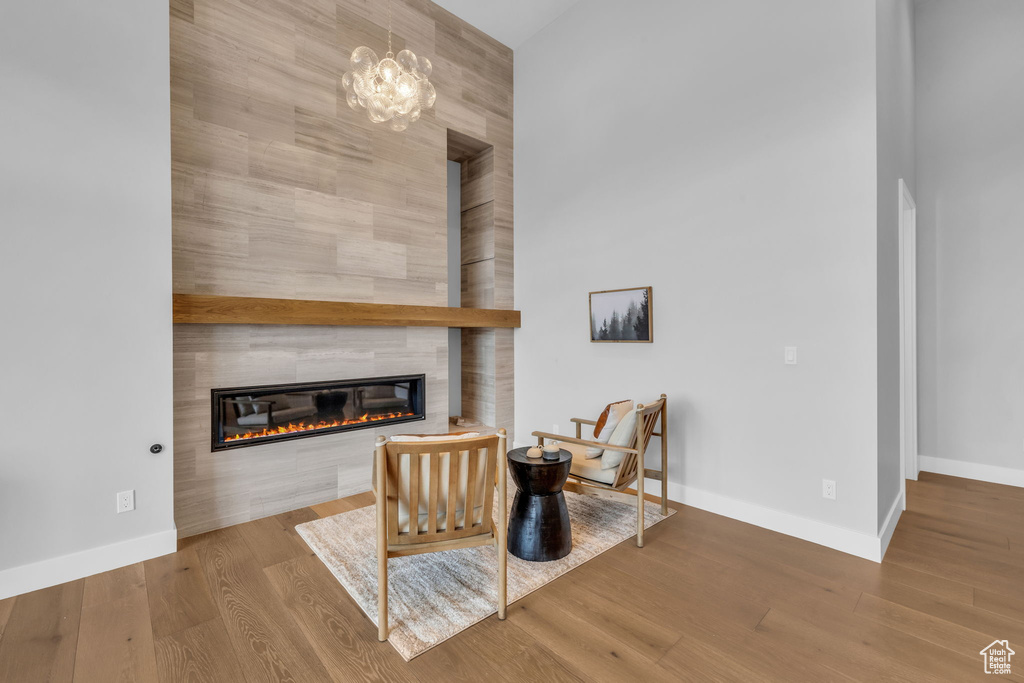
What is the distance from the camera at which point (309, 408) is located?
3355mm

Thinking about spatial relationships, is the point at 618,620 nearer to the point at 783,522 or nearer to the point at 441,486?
the point at 441,486

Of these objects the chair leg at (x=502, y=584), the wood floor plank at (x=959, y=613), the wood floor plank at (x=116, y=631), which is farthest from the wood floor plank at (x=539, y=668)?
the wood floor plank at (x=959, y=613)

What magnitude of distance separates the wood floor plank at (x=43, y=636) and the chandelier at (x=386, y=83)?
110 inches

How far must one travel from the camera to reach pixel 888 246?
274cm

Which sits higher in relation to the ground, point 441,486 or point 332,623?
point 441,486

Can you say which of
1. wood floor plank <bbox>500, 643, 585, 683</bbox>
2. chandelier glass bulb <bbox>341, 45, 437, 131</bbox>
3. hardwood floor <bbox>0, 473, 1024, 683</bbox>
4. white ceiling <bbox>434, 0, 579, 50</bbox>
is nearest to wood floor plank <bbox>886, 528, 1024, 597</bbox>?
hardwood floor <bbox>0, 473, 1024, 683</bbox>

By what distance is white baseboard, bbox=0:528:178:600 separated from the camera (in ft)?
7.24

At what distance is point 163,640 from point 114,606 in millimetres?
478

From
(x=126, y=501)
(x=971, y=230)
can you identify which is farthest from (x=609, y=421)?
(x=971, y=230)

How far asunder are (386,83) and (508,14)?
2.38m

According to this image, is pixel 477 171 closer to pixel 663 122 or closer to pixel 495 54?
pixel 495 54

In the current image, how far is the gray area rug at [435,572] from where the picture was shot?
6.53ft

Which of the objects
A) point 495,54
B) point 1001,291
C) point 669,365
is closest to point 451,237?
point 495,54

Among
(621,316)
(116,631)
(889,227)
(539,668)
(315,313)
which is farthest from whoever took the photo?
(621,316)
